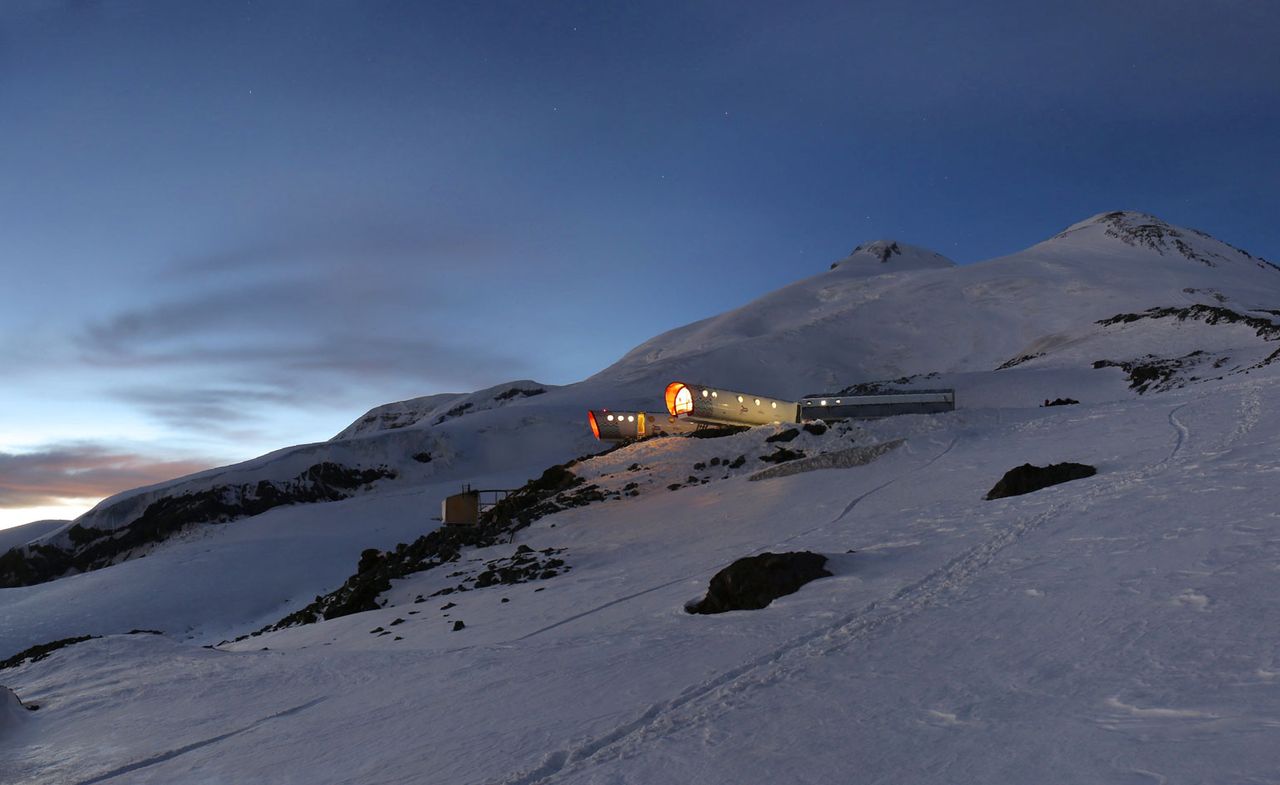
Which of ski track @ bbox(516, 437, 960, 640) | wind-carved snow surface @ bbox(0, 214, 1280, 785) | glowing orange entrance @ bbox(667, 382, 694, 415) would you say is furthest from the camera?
glowing orange entrance @ bbox(667, 382, 694, 415)

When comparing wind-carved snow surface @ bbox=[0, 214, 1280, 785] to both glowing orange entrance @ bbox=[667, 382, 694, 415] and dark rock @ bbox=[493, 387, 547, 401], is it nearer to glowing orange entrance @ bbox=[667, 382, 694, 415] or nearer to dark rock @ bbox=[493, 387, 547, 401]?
glowing orange entrance @ bbox=[667, 382, 694, 415]

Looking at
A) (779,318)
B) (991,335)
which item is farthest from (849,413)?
(779,318)

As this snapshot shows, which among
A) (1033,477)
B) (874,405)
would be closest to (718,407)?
(874,405)

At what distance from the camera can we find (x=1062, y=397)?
59281mm

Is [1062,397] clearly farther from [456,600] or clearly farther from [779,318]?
[779,318]

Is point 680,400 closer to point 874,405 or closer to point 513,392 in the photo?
point 874,405

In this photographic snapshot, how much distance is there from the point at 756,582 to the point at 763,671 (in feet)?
12.7

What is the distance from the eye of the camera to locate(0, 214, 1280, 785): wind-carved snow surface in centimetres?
663

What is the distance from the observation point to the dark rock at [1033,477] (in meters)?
18.8

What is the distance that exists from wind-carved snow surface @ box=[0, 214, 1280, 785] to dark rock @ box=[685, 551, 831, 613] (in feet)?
1.00

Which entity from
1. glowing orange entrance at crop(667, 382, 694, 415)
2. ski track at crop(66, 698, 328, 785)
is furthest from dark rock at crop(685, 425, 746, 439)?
ski track at crop(66, 698, 328, 785)

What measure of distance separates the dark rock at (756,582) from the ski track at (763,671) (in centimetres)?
169

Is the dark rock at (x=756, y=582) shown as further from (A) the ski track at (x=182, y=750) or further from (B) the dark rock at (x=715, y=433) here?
(B) the dark rock at (x=715, y=433)

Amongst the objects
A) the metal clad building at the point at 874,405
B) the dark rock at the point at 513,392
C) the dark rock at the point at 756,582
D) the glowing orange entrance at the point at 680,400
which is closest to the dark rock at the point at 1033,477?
the dark rock at the point at 756,582
